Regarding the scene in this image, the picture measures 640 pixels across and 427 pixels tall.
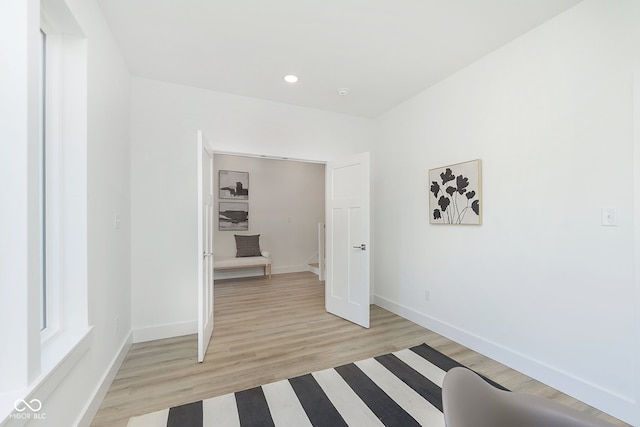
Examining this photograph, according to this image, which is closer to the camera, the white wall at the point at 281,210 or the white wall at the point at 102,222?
the white wall at the point at 102,222

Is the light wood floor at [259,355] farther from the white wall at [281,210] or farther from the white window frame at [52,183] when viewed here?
the white wall at [281,210]

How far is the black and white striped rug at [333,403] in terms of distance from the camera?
5.41ft

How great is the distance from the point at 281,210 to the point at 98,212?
179 inches

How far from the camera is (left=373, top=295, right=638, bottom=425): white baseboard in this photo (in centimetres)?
167

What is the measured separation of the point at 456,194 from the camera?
2.72 m

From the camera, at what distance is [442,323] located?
2.88m

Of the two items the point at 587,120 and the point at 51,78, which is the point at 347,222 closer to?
the point at 587,120

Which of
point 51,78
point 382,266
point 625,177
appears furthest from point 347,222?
point 51,78

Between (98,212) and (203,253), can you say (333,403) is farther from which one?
(98,212)

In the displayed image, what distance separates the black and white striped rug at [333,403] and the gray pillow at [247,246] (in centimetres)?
388

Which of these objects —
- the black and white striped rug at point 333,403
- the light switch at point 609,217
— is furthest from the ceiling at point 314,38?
the black and white striped rug at point 333,403

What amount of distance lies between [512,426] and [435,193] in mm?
2336

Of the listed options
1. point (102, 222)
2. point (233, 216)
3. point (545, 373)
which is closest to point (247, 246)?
point (233, 216)

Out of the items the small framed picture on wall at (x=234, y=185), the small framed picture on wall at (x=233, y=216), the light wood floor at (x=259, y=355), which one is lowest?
the light wood floor at (x=259, y=355)
